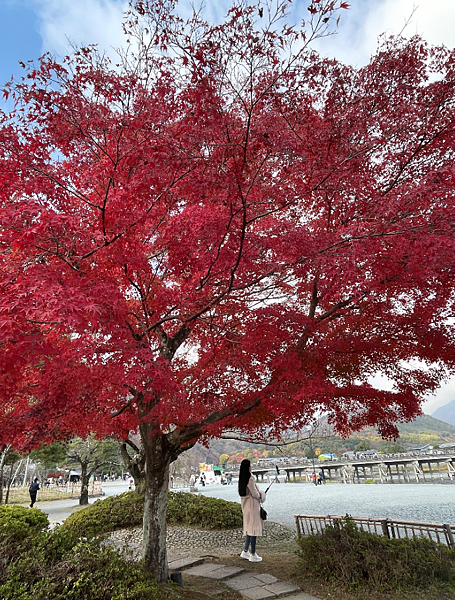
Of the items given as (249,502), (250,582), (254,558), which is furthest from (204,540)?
(250,582)

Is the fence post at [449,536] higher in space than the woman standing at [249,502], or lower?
lower

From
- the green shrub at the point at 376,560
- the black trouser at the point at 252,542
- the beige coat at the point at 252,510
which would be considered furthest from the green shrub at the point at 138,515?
the green shrub at the point at 376,560

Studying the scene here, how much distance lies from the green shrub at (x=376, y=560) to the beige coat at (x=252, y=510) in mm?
1056

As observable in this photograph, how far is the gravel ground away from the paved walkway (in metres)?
1.20

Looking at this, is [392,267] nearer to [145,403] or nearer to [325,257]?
[325,257]

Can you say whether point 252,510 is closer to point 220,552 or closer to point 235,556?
point 235,556

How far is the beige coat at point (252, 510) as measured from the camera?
699 cm

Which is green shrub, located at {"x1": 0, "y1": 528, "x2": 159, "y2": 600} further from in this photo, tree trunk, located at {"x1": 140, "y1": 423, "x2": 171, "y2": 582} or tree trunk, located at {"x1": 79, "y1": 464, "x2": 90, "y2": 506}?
tree trunk, located at {"x1": 79, "y1": 464, "x2": 90, "y2": 506}

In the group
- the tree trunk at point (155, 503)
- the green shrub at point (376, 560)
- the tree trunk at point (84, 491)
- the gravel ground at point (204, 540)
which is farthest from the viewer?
the tree trunk at point (84, 491)

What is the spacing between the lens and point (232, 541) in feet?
33.5

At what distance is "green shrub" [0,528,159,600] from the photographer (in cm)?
353

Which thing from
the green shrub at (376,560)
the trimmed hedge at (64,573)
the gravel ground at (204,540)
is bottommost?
the gravel ground at (204,540)

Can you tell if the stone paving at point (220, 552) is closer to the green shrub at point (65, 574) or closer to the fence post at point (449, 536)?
the green shrub at point (65, 574)

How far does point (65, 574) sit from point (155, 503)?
2.63m
